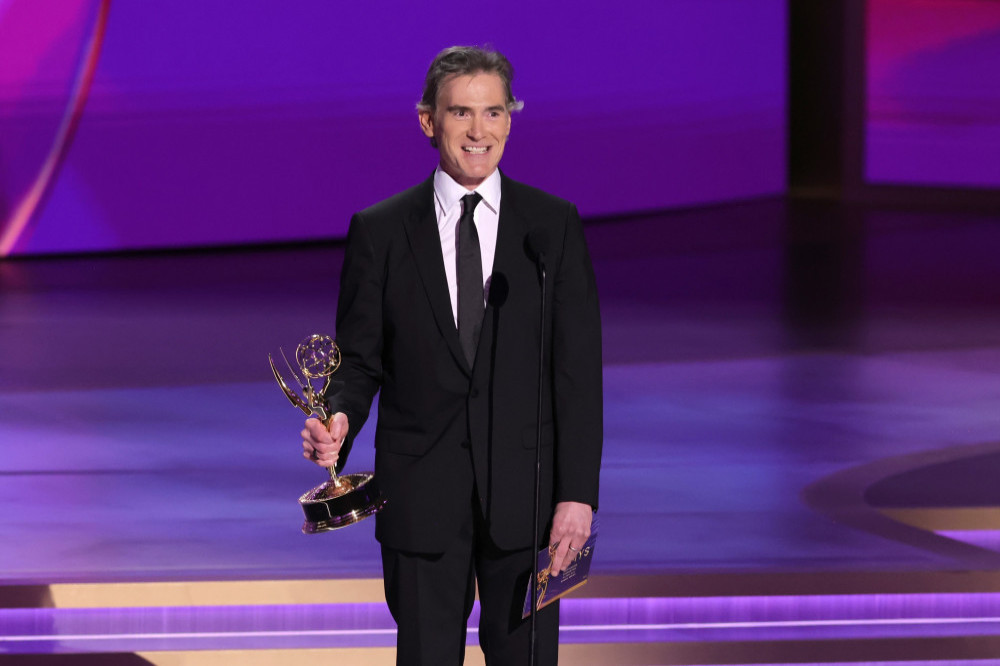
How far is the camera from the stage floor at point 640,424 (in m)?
3.50

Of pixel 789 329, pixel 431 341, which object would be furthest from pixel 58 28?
pixel 431 341

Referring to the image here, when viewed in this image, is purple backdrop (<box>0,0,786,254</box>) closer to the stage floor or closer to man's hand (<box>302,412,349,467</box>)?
the stage floor

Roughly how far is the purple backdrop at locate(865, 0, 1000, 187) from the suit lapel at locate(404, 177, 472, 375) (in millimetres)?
12063

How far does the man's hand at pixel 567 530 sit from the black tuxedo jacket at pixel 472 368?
0.06ft

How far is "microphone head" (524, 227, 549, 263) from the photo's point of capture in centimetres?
190

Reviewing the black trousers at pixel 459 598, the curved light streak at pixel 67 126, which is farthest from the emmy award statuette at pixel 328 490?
the curved light streak at pixel 67 126

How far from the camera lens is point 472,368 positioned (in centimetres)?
197

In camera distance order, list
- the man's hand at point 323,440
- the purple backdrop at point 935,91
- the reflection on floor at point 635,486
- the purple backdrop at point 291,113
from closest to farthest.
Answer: the man's hand at point 323,440 < the reflection on floor at point 635,486 < the purple backdrop at point 291,113 < the purple backdrop at point 935,91

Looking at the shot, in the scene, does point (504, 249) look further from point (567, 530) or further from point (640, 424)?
point (640, 424)

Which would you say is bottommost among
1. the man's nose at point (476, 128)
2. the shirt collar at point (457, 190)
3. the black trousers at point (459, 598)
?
the black trousers at point (459, 598)

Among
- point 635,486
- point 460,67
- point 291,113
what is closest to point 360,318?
point 460,67

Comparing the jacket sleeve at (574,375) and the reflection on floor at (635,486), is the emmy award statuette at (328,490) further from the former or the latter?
the reflection on floor at (635,486)

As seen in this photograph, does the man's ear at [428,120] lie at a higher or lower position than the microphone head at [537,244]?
higher

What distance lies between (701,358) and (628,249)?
4.27 m
